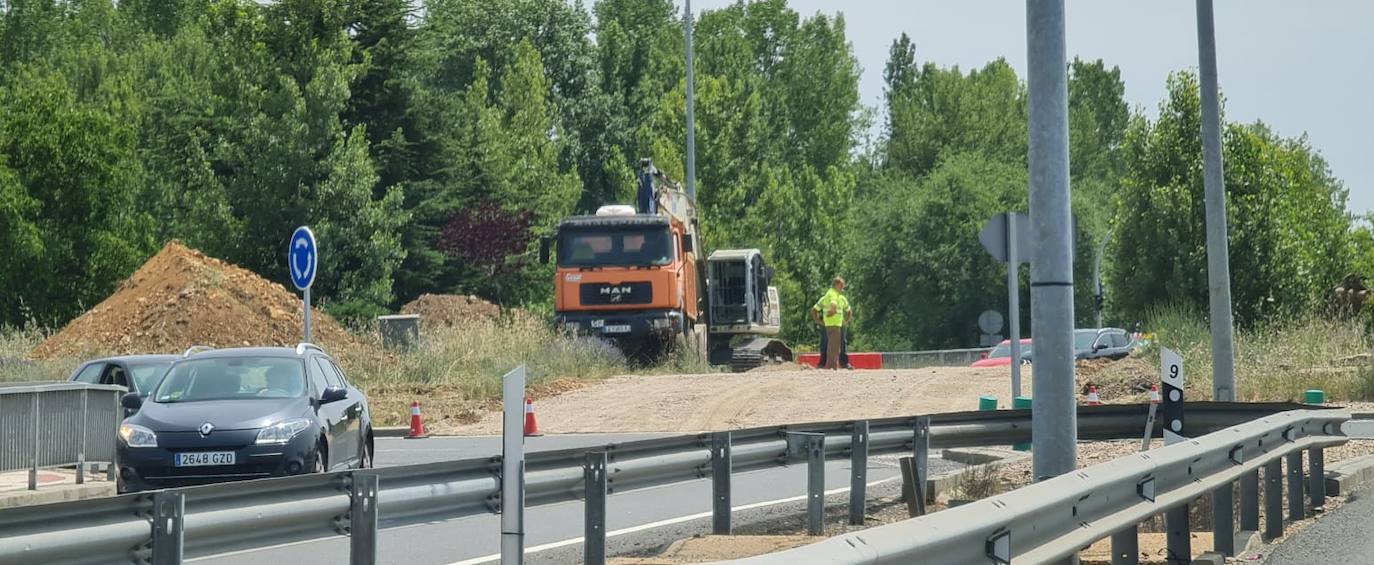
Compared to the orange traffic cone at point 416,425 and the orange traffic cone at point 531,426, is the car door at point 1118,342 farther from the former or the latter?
the orange traffic cone at point 416,425

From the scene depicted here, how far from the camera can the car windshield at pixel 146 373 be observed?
21.3 m

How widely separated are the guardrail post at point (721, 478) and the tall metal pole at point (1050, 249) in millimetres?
2258

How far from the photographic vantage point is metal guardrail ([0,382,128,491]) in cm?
1820

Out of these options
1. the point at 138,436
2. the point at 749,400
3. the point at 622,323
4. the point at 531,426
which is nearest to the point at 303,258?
the point at 531,426

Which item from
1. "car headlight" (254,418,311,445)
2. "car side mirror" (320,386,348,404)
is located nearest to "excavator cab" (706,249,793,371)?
"car side mirror" (320,386,348,404)

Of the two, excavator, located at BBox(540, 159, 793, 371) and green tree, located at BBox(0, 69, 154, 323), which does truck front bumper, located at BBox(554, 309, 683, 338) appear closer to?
excavator, located at BBox(540, 159, 793, 371)

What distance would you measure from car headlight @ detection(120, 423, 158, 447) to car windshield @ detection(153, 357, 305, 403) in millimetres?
669

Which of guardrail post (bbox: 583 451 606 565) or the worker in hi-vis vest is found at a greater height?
the worker in hi-vis vest

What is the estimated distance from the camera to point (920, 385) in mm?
30656

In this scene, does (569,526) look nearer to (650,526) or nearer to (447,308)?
(650,526)

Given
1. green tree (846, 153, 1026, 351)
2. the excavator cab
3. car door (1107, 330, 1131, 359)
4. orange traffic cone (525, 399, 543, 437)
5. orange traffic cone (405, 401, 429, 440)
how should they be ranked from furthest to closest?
green tree (846, 153, 1026, 351)
car door (1107, 330, 1131, 359)
the excavator cab
orange traffic cone (405, 401, 429, 440)
orange traffic cone (525, 399, 543, 437)

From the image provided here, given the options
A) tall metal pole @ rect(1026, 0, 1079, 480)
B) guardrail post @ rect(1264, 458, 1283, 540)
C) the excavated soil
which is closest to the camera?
tall metal pole @ rect(1026, 0, 1079, 480)

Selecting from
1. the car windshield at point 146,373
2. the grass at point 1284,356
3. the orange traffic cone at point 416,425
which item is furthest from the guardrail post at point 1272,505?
the orange traffic cone at point 416,425

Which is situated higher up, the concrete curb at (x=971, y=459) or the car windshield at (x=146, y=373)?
the car windshield at (x=146, y=373)
